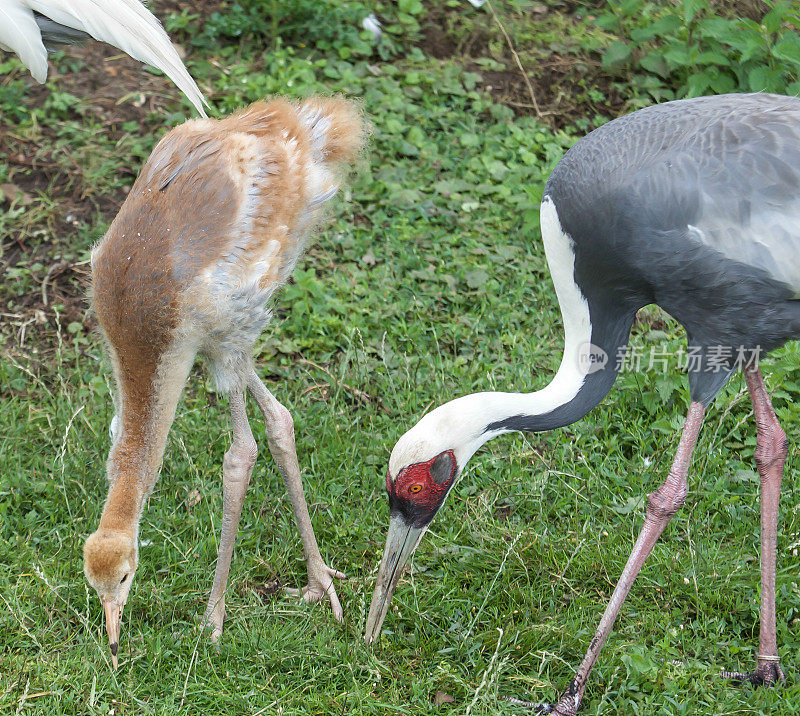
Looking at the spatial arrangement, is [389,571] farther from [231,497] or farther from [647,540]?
[647,540]

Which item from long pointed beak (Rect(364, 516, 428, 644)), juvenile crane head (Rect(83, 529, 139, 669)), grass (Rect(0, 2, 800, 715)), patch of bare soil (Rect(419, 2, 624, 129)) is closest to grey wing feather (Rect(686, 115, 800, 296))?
grass (Rect(0, 2, 800, 715))

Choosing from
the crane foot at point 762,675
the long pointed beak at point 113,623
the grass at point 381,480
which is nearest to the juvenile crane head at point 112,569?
the long pointed beak at point 113,623

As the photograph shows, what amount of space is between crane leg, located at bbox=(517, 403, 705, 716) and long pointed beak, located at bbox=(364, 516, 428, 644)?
598mm

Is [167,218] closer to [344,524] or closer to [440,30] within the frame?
[344,524]

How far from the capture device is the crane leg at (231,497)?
3.49 metres

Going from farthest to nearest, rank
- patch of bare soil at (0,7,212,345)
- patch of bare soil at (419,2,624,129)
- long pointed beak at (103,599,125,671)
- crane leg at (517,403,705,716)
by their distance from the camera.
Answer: patch of bare soil at (419,2,624,129), patch of bare soil at (0,7,212,345), crane leg at (517,403,705,716), long pointed beak at (103,599,125,671)

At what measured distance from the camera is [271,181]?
329 cm

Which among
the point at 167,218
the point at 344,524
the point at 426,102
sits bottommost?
the point at 344,524

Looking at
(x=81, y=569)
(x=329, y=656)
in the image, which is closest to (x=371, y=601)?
(x=329, y=656)

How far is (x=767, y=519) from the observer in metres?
3.47

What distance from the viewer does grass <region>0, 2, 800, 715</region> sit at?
131 inches

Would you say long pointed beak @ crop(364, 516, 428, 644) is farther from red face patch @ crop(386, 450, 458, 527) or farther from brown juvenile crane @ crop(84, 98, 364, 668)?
brown juvenile crane @ crop(84, 98, 364, 668)

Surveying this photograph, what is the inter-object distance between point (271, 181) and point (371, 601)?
1491 millimetres

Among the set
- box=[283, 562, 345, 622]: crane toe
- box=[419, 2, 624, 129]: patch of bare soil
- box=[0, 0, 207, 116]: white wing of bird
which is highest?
box=[0, 0, 207, 116]: white wing of bird
